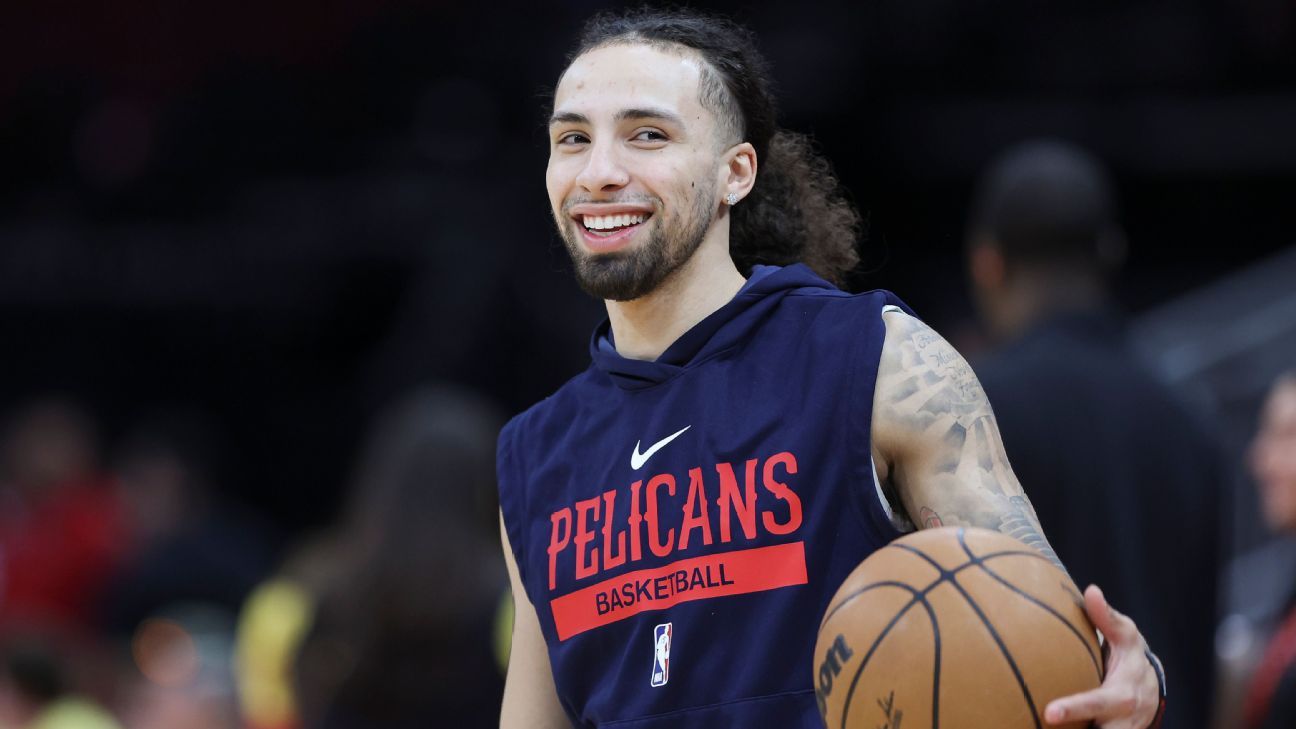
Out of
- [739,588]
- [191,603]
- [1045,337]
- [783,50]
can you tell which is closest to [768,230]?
[739,588]

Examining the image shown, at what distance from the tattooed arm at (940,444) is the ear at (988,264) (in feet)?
5.86

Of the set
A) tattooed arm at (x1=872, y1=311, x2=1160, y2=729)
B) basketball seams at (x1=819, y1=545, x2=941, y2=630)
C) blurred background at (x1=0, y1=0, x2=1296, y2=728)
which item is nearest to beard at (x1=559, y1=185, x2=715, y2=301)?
tattooed arm at (x1=872, y1=311, x2=1160, y2=729)

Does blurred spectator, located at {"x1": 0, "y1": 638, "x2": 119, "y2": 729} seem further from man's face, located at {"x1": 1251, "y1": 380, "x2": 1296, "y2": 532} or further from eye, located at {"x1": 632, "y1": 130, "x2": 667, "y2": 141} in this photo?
eye, located at {"x1": 632, "y1": 130, "x2": 667, "y2": 141}

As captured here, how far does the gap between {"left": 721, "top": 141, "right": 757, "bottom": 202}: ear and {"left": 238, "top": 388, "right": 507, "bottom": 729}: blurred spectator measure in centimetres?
202

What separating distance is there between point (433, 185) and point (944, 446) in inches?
400

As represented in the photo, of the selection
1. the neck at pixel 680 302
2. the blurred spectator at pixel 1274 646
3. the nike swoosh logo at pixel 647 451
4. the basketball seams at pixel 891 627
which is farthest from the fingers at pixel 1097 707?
the blurred spectator at pixel 1274 646

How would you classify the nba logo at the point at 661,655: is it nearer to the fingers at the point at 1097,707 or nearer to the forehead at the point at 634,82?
the fingers at the point at 1097,707

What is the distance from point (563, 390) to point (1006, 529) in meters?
0.97

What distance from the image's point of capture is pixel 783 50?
12070 millimetres

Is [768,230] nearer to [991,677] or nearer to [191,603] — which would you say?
[991,677]

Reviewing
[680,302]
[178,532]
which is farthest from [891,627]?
[178,532]

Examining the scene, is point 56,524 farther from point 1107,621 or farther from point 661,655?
point 1107,621

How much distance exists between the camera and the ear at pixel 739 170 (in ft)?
10.9

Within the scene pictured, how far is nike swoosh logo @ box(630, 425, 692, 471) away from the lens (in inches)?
122
